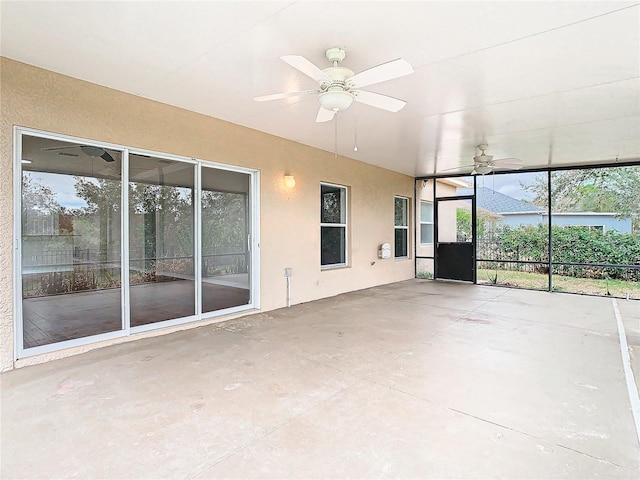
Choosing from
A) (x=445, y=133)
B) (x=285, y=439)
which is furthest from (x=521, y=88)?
(x=285, y=439)

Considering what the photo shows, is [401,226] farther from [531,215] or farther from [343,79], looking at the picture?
[343,79]

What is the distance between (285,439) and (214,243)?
3178mm

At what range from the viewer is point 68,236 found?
3.68 m

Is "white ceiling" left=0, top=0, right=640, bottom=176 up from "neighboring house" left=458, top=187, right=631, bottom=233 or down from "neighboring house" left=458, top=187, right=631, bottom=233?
up

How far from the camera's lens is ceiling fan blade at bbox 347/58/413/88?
232 cm

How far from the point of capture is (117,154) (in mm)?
3775

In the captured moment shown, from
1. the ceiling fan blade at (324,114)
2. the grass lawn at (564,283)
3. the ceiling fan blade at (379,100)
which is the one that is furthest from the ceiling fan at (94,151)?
the grass lawn at (564,283)

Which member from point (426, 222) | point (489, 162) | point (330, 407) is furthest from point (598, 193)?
point (330, 407)

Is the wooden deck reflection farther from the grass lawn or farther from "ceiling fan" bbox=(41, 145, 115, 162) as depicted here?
the grass lawn

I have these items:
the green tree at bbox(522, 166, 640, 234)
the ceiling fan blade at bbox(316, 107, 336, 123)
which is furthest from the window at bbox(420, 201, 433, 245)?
the ceiling fan blade at bbox(316, 107, 336, 123)

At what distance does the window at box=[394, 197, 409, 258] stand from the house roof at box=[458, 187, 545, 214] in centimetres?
153

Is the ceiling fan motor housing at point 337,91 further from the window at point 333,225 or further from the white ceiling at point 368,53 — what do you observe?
the window at point 333,225

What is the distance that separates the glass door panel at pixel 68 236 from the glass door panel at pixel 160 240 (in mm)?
199

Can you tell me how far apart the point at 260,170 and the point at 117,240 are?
85.6 inches
